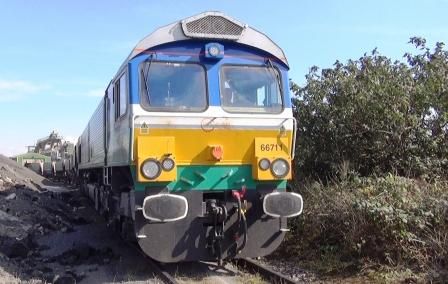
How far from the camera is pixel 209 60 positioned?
25.4 feet

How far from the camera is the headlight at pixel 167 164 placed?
714 centimetres

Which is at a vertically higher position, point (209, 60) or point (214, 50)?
point (214, 50)

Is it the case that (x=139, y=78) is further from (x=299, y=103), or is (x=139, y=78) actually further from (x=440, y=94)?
(x=440, y=94)

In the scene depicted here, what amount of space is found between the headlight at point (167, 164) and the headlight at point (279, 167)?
1.43 meters

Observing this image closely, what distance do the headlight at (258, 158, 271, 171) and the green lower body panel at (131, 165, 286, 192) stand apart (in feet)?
0.66

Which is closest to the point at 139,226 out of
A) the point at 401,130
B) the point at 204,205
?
the point at 204,205

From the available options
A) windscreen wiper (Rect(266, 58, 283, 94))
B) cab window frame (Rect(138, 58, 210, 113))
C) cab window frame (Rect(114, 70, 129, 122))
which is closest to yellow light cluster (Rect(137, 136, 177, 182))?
cab window frame (Rect(138, 58, 210, 113))

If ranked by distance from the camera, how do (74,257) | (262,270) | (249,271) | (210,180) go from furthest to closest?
(74,257)
(249,271)
(262,270)
(210,180)

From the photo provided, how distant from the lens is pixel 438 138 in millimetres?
10562

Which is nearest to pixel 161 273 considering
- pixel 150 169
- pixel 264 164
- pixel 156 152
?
pixel 150 169

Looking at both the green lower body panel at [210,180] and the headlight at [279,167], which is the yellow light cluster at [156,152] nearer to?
the green lower body panel at [210,180]

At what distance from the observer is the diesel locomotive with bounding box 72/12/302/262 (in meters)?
7.22

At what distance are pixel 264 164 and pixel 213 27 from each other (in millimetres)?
2079

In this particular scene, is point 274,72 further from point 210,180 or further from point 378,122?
point 378,122
